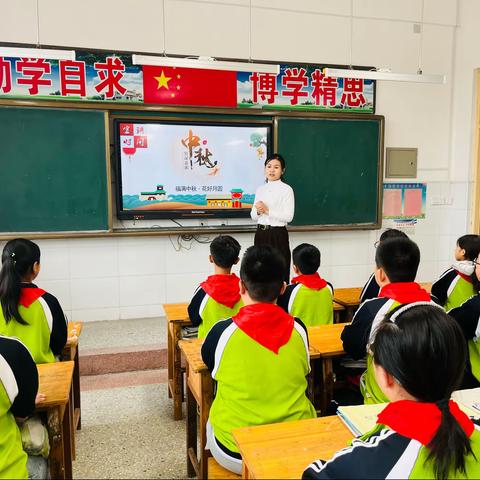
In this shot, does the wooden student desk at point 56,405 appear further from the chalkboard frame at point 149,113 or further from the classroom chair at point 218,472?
the chalkboard frame at point 149,113

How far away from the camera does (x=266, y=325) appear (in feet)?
4.90

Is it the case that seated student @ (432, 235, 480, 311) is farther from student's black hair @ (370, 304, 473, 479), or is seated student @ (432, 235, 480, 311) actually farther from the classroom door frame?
the classroom door frame

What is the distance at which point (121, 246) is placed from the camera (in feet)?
15.3

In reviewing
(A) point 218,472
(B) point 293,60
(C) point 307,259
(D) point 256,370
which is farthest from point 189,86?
(A) point 218,472

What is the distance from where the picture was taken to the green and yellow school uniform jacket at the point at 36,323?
198 cm

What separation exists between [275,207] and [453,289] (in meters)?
1.82

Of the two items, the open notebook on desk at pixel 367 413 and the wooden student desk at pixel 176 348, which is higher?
the open notebook on desk at pixel 367 413

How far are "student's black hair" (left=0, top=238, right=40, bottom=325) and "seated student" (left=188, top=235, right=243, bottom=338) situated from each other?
0.83m

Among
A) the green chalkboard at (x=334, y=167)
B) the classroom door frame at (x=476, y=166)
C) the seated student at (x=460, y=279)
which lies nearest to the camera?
the seated student at (x=460, y=279)

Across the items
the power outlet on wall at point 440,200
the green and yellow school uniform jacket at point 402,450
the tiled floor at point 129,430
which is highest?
the power outlet on wall at point 440,200

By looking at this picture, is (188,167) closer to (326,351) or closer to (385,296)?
(326,351)

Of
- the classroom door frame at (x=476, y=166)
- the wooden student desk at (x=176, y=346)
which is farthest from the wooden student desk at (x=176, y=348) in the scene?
the classroom door frame at (x=476, y=166)

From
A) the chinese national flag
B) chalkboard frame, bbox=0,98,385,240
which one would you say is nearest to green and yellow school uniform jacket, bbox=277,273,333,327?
chalkboard frame, bbox=0,98,385,240

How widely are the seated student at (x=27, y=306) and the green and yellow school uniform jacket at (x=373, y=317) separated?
1.32 m
